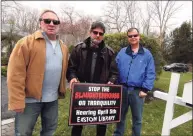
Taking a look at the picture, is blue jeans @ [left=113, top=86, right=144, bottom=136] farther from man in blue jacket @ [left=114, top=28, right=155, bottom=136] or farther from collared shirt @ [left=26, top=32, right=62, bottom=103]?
collared shirt @ [left=26, top=32, right=62, bottom=103]

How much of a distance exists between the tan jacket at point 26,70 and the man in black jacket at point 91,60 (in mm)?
623

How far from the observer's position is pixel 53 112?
3.48 m

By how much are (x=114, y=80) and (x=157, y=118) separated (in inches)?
142

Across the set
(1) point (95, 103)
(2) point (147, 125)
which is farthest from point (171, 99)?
(2) point (147, 125)

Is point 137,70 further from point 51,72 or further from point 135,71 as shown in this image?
point 51,72

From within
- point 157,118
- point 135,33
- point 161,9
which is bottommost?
point 157,118

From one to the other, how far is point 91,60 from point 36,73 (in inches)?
36.6

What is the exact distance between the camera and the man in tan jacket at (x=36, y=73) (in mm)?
2994

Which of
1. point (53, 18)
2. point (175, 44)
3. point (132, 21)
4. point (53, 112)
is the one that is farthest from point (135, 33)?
point (132, 21)

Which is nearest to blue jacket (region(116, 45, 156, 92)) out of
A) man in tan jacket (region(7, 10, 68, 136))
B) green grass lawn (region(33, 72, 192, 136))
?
man in tan jacket (region(7, 10, 68, 136))

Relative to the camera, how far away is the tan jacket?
298cm

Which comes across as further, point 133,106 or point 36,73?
point 133,106

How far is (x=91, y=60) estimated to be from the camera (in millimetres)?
3715

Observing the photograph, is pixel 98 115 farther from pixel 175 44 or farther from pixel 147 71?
pixel 175 44
